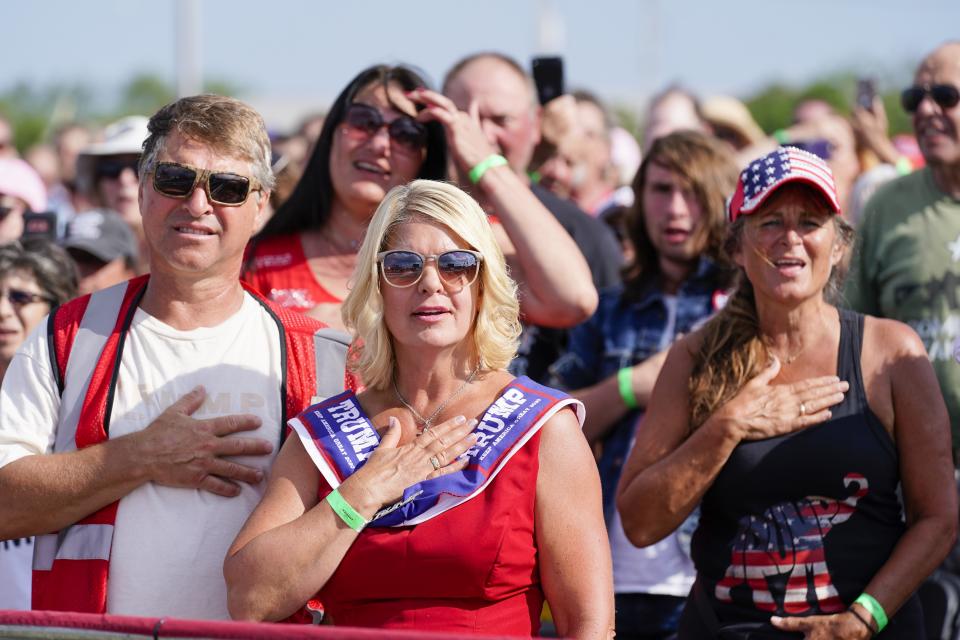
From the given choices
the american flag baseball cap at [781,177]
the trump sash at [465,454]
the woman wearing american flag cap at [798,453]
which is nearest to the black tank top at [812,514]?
the woman wearing american flag cap at [798,453]

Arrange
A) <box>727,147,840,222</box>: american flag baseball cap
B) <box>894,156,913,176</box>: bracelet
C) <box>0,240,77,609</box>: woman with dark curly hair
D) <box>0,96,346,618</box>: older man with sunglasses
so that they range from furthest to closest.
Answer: <box>894,156,913,176</box>: bracelet < <box>0,240,77,609</box>: woman with dark curly hair < <box>727,147,840,222</box>: american flag baseball cap < <box>0,96,346,618</box>: older man with sunglasses

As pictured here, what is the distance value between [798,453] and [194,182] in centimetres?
180

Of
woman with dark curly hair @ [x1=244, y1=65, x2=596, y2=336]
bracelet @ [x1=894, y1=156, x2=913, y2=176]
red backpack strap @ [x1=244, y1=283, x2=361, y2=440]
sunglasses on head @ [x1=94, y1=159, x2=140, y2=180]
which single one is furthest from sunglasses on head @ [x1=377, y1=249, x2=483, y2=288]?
bracelet @ [x1=894, y1=156, x2=913, y2=176]

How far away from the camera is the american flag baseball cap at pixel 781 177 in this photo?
3602 mm

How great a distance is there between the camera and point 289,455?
9.90 feet

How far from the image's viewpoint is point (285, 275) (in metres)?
4.12

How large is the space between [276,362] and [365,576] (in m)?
0.70

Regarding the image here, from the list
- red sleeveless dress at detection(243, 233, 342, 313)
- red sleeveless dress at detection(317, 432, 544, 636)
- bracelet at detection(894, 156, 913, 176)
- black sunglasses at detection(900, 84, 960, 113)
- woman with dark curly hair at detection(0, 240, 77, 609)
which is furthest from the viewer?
bracelet at detection(894, 156, 913, 176)

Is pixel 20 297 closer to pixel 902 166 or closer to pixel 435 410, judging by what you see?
pixel 435 410

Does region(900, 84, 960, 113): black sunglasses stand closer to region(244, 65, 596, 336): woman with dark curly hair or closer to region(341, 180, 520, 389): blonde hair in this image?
region(244, 65, 596, 336): woman with dark curly hair

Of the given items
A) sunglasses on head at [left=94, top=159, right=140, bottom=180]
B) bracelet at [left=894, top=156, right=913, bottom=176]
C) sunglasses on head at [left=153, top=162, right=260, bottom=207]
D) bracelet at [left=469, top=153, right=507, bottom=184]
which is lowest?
sunglasses on head at [left=94, top=159, right=140, bottom=180]

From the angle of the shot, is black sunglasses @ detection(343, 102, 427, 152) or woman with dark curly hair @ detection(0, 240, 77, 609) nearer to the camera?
black sunglasses @ detection(343, 102, 427, 152)

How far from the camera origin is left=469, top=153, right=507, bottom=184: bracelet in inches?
167

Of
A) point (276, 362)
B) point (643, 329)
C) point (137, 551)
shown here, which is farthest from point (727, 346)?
point (137, 551)
